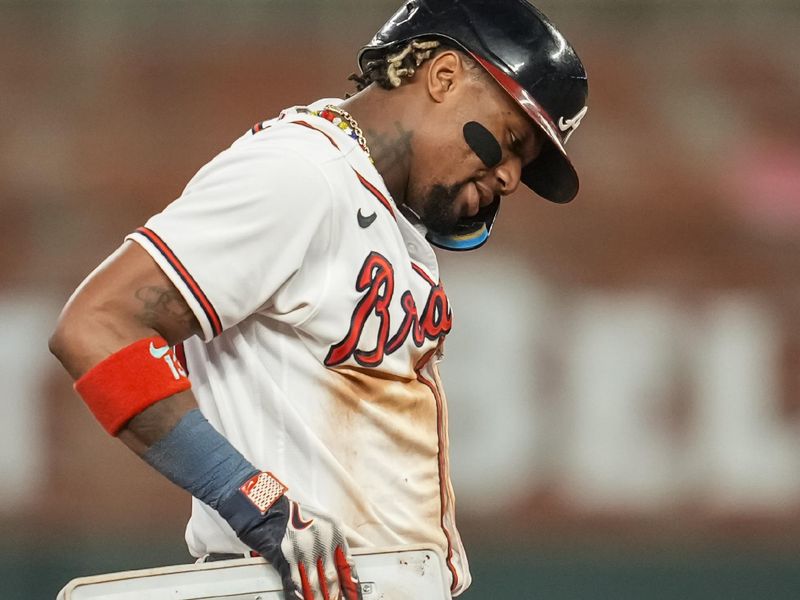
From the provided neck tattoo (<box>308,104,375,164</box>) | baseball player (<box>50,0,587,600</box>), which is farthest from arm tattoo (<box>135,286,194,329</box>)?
neck tattoo (<box>308,104,375,164</box>)

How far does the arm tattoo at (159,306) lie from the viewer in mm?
1399

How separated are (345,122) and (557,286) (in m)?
2.24

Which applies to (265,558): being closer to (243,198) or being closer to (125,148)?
(243,198)

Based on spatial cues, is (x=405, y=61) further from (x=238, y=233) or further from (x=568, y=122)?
(x=238, y=233)

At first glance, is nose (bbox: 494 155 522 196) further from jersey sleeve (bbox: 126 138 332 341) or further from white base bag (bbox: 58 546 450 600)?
white base bag (bbox: 58 546 450 600)

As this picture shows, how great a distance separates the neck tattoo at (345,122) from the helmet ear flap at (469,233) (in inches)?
11.5

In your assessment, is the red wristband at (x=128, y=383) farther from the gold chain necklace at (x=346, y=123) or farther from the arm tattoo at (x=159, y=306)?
the gold chain necklace at (x=346, y=123)

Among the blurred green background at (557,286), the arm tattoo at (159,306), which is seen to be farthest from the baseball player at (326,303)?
the blurred green background at (557,286)

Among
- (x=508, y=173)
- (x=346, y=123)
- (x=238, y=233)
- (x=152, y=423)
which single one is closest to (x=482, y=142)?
(x=508, y=173)

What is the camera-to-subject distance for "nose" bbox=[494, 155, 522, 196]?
1776mm

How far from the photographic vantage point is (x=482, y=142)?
1.73 meters

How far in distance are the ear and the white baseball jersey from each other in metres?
0.18

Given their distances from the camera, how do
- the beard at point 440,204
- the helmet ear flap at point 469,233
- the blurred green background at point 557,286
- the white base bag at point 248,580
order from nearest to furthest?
the white base bag at point 248,580, the beard at point 440,204, the helmet ear flap at point 469,233, the blurred green background at point 557,286

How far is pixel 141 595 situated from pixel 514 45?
0.90m
